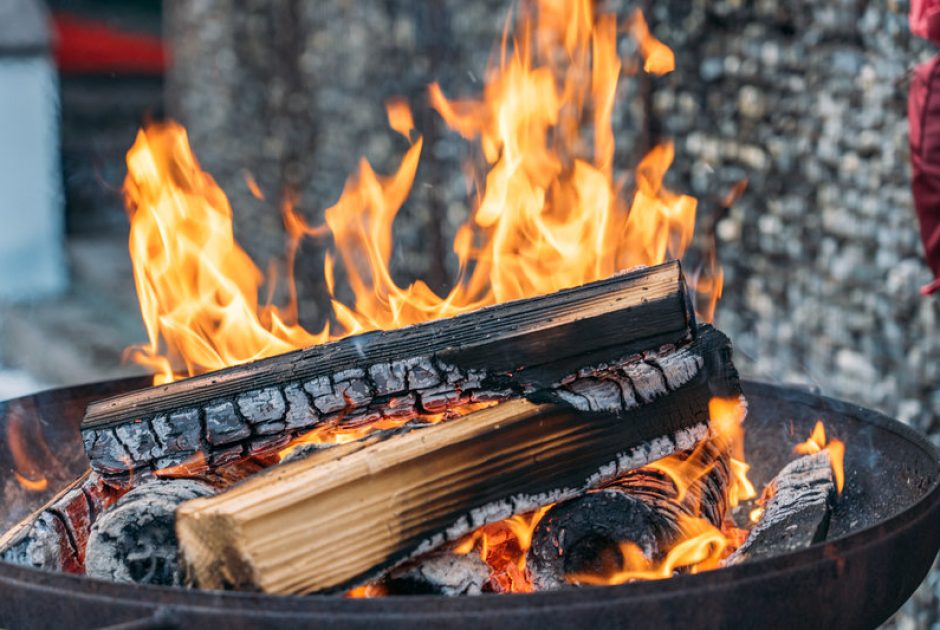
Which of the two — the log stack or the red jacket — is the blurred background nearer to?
the red jacket

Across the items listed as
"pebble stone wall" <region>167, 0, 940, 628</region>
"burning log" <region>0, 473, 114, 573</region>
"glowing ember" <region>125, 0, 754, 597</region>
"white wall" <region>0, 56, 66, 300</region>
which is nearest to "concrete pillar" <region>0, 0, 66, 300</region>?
"white wall" <region>0, 56, 66, 300</region>

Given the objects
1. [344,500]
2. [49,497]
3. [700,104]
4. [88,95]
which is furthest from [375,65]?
[88,95]

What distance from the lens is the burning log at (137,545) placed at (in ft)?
5.70

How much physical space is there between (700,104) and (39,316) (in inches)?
206

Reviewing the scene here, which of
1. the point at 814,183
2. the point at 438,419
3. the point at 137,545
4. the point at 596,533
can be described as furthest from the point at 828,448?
the point at 814,183

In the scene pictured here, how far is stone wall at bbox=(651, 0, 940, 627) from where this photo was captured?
3.25m

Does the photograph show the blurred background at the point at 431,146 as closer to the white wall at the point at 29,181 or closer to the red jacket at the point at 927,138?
the white wall at the point at 29,181

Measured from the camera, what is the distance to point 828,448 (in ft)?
7.26

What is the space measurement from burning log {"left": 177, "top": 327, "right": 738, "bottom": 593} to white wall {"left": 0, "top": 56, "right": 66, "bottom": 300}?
23.4 ft

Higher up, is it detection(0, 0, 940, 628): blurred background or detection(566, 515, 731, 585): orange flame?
detection(0, 0, 940, 628): blurred background

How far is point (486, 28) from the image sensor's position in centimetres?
536

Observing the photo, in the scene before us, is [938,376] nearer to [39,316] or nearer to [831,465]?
[831,465]

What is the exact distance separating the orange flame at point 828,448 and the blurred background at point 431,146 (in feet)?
3.38

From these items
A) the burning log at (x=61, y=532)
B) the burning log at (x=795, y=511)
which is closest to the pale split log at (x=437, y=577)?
the burning log at (x=795, y=511)
